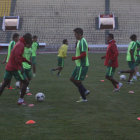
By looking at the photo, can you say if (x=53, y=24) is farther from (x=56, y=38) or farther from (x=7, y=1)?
(x=7, y=1)

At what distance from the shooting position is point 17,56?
24.7 ft

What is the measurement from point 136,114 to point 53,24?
26.8 m

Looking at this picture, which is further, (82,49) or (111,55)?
(111,55)

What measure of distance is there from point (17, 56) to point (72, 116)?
1908 mm

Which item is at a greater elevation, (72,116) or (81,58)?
(81,58)

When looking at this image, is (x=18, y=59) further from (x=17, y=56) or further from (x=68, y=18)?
(x=68, y=18)

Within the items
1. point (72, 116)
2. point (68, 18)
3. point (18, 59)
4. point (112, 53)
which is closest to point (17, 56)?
point (18, 59)

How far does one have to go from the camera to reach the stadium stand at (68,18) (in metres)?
32.0

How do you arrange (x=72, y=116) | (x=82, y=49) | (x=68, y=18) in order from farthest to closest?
(x=68, y=18)
(x=82, y=49)
(x=72, y=116)

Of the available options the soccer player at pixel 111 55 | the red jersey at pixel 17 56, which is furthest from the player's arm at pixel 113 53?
the red jersey at pixel 17 56

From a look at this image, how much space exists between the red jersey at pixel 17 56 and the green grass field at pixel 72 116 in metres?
0.91

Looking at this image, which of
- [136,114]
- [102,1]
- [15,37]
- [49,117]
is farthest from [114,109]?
[102,1]

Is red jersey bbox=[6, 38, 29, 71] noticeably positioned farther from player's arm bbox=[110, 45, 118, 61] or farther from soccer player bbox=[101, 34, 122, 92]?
player's arm bbox=[110, 45, 118, 61]

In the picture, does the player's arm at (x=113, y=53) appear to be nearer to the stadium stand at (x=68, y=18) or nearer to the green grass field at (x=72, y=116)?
the green grass field at (x=72, y=116)
